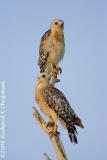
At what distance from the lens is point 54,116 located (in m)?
9.42

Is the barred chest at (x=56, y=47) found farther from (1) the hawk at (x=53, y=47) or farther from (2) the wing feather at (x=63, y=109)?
(2) the wing feather at (x=63, y=109)

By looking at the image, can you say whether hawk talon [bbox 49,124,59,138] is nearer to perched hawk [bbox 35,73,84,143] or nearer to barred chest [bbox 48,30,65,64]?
perched hawk [bbox 35,73,84,143]

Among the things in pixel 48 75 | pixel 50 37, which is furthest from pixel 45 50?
pixel 48 75

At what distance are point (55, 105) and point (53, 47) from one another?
5.02 ft

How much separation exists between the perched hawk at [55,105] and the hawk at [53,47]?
89 centimetres

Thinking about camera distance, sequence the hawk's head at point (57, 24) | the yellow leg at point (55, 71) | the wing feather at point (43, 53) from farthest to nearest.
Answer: the wing feather at point (43, 53), the hawk's head at point (57, 24), the yellow leg at point (55, 71)

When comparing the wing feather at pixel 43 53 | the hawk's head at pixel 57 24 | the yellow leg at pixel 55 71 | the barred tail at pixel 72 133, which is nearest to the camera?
the barred tail at pixel 72 133

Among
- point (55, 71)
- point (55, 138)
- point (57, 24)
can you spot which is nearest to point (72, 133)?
point (55, 138)

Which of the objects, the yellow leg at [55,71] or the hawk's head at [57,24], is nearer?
the yellow leg at [55,71]

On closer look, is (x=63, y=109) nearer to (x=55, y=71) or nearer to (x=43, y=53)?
(x=55, y=71)

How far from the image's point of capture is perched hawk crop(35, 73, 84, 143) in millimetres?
9328

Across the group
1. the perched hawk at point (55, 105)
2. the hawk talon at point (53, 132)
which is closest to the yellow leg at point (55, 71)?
the perched hawk at point (55, 105)

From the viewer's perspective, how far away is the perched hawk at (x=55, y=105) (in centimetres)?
933

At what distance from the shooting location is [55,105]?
9469 millimetres
